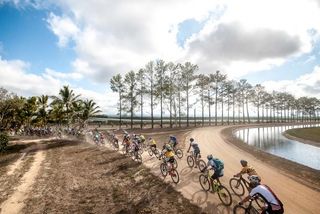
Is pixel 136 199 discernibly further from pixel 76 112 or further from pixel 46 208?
pixel 76 112

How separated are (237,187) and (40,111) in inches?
2330

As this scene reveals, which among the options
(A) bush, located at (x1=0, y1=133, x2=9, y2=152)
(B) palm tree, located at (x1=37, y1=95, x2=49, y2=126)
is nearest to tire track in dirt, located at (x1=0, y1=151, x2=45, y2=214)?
(A) bush, located at (x1=0, y1=133, x2=9, y2=152)

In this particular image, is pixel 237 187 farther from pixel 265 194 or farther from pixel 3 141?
pixel 3 141

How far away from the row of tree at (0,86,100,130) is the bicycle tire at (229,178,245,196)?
35.6m

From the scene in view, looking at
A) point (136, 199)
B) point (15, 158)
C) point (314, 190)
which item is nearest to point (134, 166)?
point (136, 199)

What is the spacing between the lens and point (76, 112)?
5441 centimetres

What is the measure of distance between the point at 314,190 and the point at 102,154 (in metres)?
21.2

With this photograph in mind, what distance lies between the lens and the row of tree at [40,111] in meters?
41.3

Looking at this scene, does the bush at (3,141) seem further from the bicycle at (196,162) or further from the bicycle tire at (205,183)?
the bicycle tire at (205,183)

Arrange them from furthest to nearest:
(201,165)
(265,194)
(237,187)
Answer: (201,165) < (237,187) < (265,194)

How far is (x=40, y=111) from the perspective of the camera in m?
63.6

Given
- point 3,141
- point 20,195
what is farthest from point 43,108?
point 20,195

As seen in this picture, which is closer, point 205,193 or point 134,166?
point 205,193

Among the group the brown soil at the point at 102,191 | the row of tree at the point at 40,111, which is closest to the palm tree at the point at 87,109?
the row of tree at the point at 40,111
